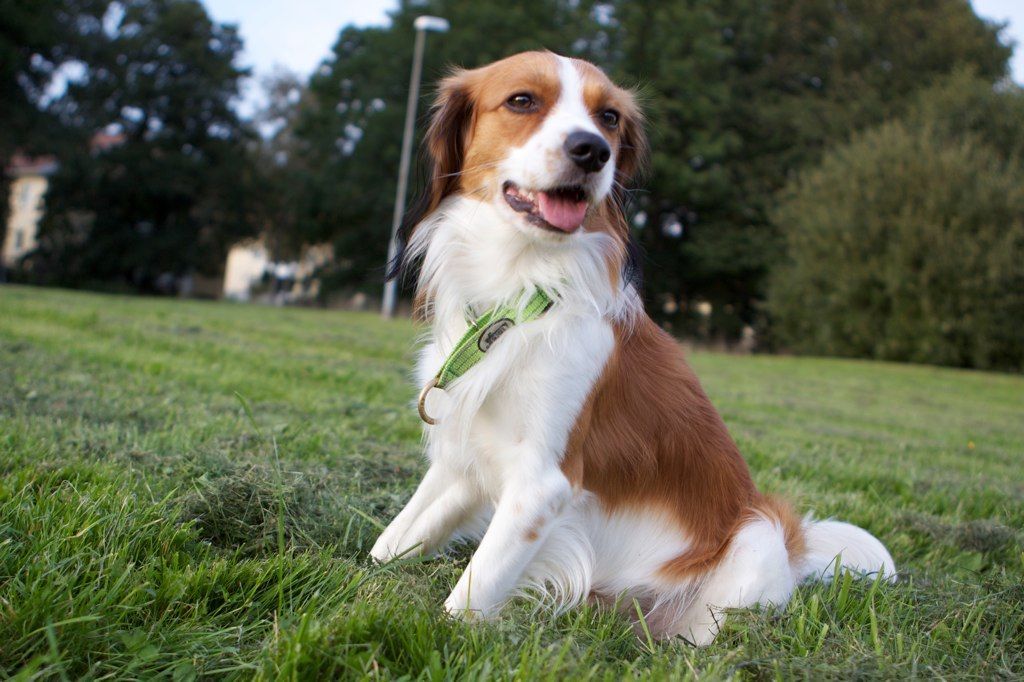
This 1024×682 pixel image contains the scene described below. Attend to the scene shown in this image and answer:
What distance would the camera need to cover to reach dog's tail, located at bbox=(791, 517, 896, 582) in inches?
106

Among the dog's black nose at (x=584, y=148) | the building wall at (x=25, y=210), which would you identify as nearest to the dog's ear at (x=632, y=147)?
the dog's black nose at (x=584, y=148)

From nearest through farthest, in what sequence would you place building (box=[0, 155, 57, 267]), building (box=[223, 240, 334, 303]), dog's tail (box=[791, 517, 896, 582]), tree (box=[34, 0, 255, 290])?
dog's tail (box=[791, 517, 896, 582]), tree (box=[34, 0, 255, 290]), building (box=[223, 240, 334, 303]), building (box=[0, 155, 57, 267])

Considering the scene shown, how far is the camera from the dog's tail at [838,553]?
8.80 feet

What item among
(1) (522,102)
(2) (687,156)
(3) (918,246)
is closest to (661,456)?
(1) (522,102)

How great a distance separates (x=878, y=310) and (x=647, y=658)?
23.6 meters

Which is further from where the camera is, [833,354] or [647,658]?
[833,354]

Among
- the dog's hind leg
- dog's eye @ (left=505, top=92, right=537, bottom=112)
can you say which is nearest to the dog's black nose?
dog's eye @ (left=505, top=92, right=537, bottom=112)

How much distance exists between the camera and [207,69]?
119ft

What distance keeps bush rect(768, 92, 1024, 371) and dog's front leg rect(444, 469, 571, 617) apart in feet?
73.1

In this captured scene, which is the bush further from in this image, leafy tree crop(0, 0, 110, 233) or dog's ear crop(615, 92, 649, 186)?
leafy tree crop(0, 0, 110, 233)

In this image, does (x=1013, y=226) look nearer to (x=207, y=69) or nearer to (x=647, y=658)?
(x=647, y=658)

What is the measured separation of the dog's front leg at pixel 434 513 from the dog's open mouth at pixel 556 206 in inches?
35.7

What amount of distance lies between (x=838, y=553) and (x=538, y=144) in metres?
1.73

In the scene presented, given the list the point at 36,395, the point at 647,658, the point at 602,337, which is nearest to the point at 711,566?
the point at 647,658
